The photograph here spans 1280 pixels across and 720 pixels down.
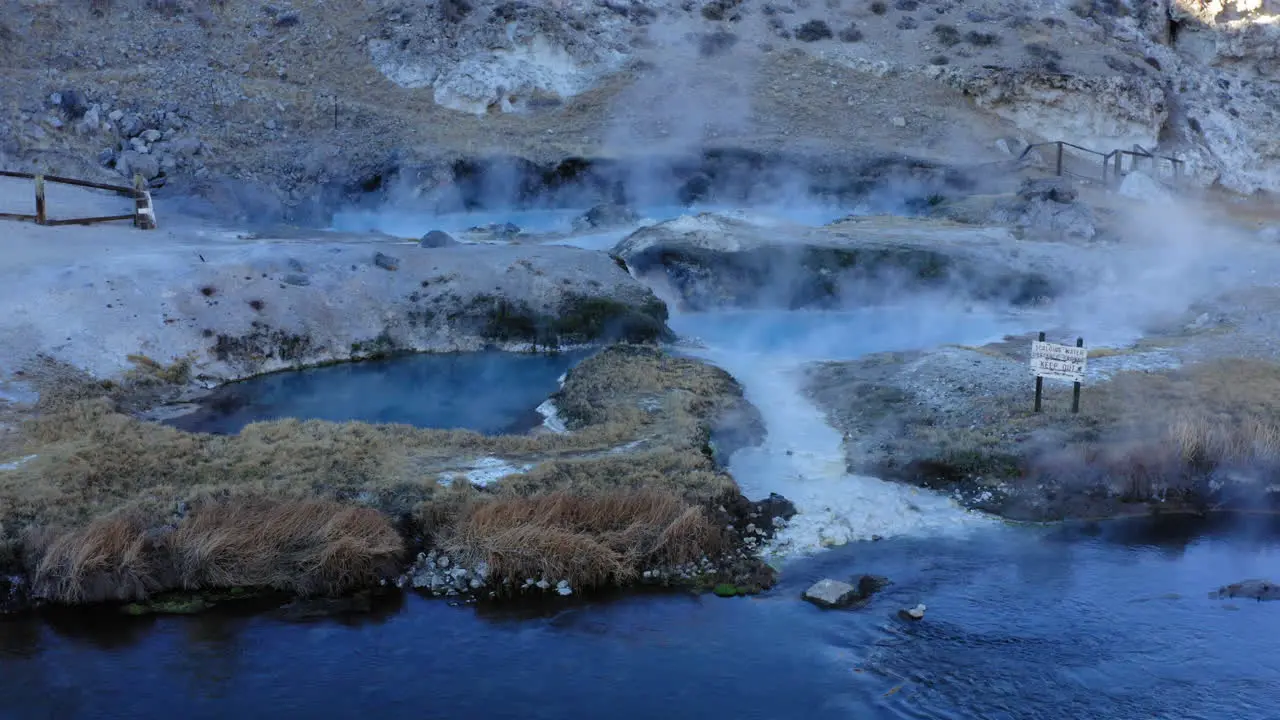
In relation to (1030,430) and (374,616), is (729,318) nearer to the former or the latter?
(1030,430)

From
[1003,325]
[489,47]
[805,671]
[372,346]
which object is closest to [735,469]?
[805,671]

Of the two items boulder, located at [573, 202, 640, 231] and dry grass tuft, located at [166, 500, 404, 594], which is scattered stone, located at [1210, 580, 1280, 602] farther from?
boulder, located at [573, 202, 640, 231]

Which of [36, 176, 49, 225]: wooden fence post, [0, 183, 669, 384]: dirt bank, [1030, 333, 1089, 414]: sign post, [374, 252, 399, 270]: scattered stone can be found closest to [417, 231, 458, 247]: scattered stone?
[0, 183, 669, 384]: dirt bank

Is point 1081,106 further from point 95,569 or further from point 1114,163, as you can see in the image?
point 95,569

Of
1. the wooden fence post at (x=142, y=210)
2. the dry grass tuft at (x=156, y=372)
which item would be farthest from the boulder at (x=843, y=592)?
the wooden fence post at (x=142, y=210)

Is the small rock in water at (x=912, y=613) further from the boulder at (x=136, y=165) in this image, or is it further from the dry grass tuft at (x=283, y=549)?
the boulder at (x=136, y=165)
